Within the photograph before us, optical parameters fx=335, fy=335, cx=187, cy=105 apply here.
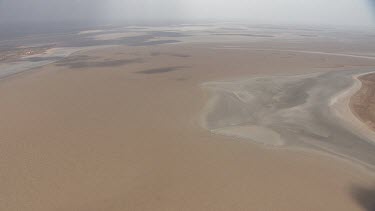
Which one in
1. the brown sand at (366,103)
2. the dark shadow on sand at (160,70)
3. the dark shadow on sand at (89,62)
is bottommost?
the brown sand at (366,103)

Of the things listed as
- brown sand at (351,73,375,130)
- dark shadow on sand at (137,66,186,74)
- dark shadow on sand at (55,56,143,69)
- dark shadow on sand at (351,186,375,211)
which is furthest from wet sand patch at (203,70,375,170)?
dark shadow on sand at (55,56,143,69)

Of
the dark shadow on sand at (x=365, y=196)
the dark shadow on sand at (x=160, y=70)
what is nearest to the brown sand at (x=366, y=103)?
the dark shadow on sand at (x=365, y=196)

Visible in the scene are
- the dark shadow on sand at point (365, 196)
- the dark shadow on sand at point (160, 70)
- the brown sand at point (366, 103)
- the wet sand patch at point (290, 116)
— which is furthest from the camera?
the dark shadow on sand at point (160, 70)

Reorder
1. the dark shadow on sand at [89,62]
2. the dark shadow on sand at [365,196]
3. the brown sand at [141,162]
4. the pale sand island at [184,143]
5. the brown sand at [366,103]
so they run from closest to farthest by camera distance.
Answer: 1. the dark shadow on sand at [365,196]
2. the brown sand at [141,162]
3. the pale sand island at [184,143]
4. the brown sand at [366,103]
5. the dark shadow on sand at [89,62]

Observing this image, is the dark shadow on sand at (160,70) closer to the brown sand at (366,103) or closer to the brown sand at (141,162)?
the brown sand at (141,162)

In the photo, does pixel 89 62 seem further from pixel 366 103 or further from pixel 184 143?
pixel 366 103

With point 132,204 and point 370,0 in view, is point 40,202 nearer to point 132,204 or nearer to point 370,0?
point 132,204

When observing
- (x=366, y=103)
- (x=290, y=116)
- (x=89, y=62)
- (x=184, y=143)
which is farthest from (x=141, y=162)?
(x=89, y=62)

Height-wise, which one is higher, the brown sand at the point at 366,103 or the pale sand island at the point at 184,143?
the brown sand at the point at 366,103
